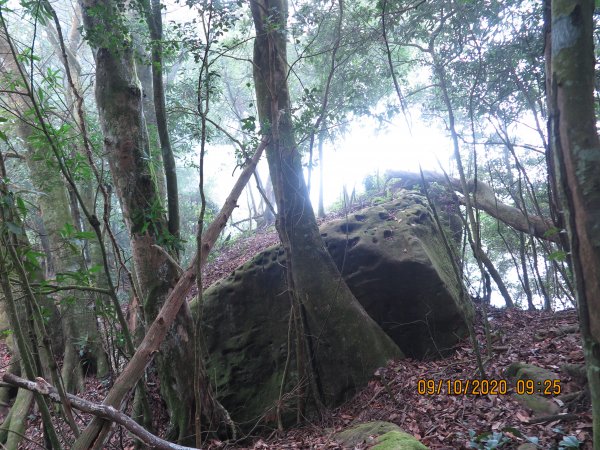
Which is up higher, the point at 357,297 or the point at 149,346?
the point at 357,297

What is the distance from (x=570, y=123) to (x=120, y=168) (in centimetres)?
450

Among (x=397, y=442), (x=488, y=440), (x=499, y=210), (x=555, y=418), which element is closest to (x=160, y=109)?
(x=397, y=442)

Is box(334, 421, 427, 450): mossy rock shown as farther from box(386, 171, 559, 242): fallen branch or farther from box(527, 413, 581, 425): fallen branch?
box(386, 171, 559, 242): fallen branch

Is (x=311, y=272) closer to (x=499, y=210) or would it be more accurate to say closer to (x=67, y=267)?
(x=67, y=267)

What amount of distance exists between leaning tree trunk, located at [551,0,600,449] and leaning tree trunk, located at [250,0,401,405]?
329 centimetres

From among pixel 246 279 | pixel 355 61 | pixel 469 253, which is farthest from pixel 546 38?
pixel 469 253

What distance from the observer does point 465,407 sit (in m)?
4.28

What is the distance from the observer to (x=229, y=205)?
4266 mm

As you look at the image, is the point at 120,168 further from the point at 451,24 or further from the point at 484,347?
the point at 451,24

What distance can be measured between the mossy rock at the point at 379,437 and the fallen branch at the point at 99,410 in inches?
76.0

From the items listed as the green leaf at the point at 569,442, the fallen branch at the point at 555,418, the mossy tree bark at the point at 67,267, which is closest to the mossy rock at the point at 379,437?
the green leaf at the point at 569,442
